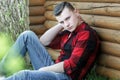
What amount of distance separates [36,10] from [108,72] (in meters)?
2.30

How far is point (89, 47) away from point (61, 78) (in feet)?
1.72

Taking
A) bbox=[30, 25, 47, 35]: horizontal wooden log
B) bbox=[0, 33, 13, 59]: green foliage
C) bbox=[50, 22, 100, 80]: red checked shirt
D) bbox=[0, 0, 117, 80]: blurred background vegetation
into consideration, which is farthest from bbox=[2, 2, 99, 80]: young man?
bbox=[0, 33, 13, 59]: green foliage

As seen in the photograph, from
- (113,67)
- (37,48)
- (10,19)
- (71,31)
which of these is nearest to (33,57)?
(37,48)

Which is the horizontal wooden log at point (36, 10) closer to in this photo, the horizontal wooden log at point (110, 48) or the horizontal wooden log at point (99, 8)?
the horizontal wooden log at point (99, 8)

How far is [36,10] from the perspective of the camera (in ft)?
21.9

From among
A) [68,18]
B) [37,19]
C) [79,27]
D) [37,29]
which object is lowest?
[37,29]

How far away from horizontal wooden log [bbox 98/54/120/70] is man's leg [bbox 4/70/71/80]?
2.16 feet

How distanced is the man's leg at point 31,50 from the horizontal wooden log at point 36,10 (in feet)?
4.39

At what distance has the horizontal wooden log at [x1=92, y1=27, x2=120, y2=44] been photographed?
4.69 metres

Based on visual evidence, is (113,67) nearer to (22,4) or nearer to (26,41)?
(26,41)

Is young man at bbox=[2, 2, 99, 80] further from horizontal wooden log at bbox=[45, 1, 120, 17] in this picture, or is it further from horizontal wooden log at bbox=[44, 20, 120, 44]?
horizontal wooden log at bbox=[45, 1, 120, 17]

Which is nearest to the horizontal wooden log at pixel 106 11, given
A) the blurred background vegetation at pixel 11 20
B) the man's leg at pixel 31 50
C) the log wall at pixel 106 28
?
the log wall at pixel 106 28

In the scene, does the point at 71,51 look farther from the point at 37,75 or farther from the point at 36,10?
the point at 36,10

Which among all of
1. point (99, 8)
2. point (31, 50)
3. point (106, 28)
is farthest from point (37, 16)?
point (106, 28)
